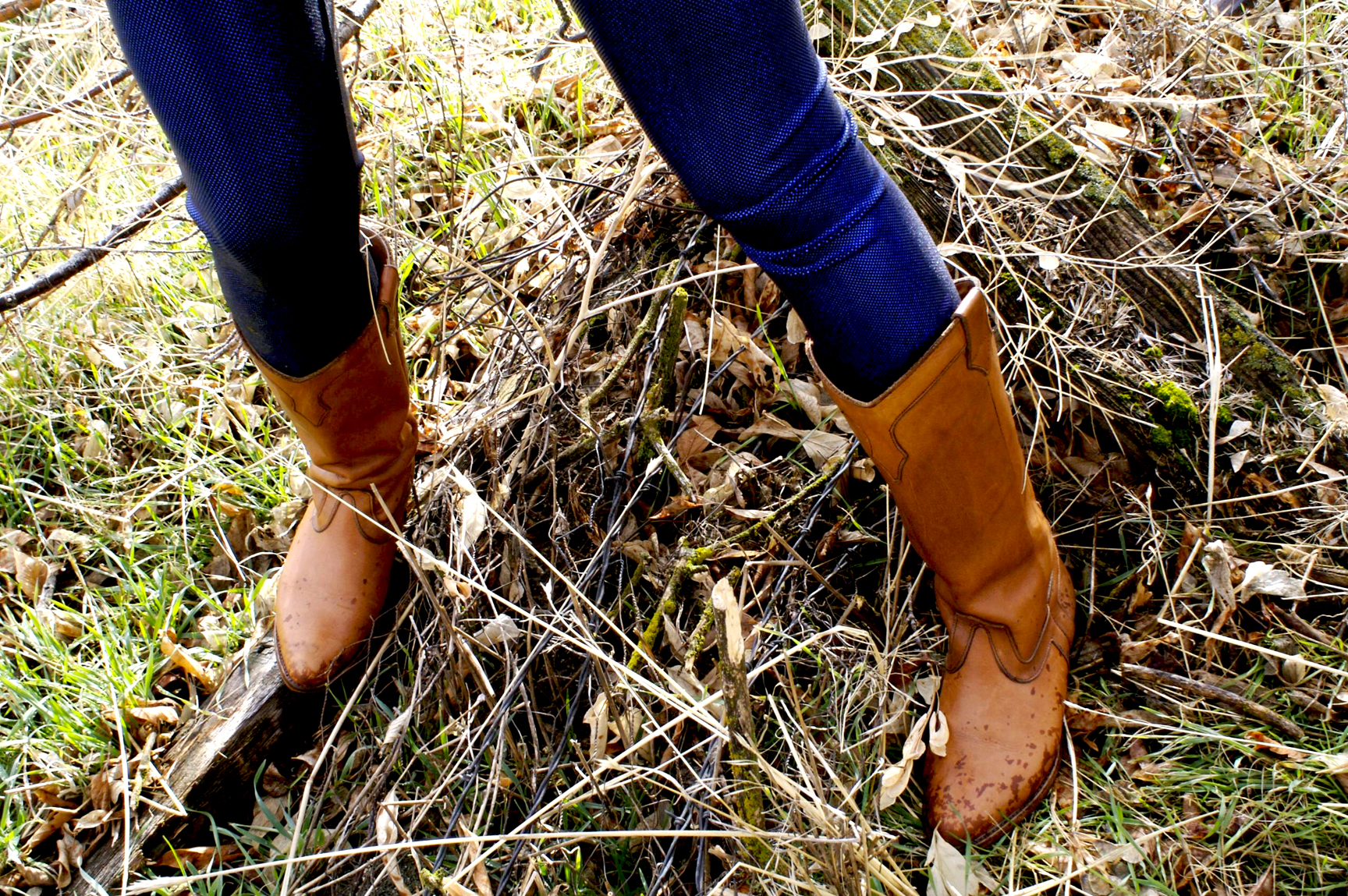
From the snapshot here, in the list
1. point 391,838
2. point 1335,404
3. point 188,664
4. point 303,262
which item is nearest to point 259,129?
point 303,262

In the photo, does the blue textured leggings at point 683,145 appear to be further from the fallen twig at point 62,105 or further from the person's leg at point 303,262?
the fallen twig at point 62,105

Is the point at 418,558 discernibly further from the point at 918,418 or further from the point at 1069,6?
the point at 1069,6

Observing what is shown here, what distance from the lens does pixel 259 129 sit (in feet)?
3.55

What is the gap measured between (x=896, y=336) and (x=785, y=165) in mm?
292

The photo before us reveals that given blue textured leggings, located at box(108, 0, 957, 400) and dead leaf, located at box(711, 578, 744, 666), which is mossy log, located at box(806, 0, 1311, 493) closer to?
blue textured leggings, located at box(108, 0, 957, 400)

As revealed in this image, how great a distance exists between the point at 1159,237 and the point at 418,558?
1.48m

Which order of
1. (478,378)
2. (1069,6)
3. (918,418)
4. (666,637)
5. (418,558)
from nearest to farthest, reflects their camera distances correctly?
(918,418)
(666,637)
(418,558)
(478,378)
(1069,6)

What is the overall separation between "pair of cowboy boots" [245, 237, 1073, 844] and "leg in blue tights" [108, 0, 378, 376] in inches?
10.0

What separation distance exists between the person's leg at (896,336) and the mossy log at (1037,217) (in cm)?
32

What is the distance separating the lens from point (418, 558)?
1696 mm

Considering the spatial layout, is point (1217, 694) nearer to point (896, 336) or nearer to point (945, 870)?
point (945, 870)

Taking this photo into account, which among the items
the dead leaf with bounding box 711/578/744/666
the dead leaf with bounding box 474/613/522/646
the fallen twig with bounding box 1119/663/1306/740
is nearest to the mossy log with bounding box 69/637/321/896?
the dead leaf with bounding box 474/613/522/646

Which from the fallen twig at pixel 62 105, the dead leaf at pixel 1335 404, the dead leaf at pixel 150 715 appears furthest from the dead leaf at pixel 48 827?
the dead leaf at pixel 1335 404

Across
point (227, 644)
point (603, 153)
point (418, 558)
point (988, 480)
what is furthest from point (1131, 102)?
point (227, 644)
